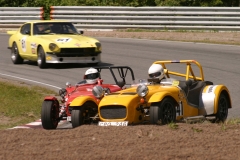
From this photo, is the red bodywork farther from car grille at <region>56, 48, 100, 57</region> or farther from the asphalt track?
car grille at <region>56, 48, 100, 57</region>

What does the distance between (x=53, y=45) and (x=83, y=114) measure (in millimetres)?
9019

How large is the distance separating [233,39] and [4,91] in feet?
39.0

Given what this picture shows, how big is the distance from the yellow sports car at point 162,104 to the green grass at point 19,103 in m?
2.60

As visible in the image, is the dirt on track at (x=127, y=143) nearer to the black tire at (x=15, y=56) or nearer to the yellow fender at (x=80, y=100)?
the yellow fender at (x=80, y=100)

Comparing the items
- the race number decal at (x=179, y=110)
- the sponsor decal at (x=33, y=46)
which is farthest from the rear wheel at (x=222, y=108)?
the sponsor decal at (x=33, y=46)

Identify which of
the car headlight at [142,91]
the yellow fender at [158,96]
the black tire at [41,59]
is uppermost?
the car headlight at [142,91]

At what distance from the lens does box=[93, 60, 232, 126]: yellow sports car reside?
9.80 meters

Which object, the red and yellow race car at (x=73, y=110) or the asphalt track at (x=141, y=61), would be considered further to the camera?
the asphalt track at (x=141, y=61)

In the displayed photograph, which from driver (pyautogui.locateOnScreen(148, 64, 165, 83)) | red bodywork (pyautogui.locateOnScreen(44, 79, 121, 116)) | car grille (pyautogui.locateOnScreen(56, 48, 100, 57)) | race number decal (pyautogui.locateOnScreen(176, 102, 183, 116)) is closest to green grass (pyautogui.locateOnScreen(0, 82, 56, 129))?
red bodywork (pyautogui.locateOnScreen(44, 79, 121, 116))

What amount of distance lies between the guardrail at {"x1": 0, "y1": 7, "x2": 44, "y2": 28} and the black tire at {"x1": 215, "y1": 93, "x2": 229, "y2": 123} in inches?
791

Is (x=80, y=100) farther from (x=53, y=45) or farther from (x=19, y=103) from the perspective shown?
(x=53, y=45)

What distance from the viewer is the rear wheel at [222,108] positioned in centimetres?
1095

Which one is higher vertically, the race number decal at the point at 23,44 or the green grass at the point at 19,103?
the race number decal at the point at 23,44

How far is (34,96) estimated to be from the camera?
14.8 metres
